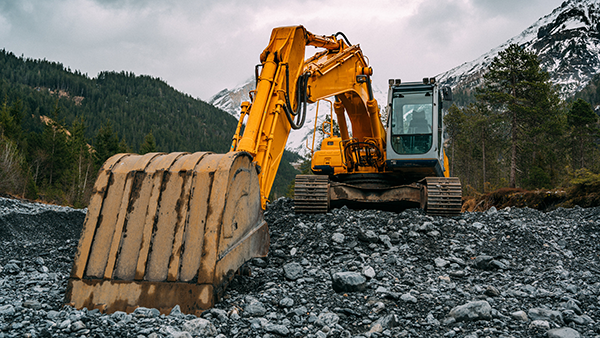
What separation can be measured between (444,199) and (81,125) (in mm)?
61109

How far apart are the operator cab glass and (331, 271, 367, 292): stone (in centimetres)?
477

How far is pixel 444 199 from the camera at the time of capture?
6938mm

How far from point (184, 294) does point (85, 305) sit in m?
0.81

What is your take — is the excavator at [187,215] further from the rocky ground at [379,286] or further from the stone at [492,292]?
the stone at [492,292]

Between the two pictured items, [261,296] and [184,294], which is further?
[261,296]

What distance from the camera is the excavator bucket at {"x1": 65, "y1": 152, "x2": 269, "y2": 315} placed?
3.00 meters

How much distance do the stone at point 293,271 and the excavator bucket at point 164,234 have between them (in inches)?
25.0

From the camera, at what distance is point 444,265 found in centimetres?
464

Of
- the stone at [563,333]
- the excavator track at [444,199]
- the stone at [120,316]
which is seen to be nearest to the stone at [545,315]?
the stone at [563,333]

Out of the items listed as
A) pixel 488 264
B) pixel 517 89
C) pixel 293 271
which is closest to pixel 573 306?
pixel 488 264

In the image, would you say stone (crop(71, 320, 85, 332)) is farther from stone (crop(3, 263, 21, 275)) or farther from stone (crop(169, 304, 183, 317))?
stone (crop(3, 263, 21, 275))

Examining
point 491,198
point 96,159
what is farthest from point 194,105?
point 491,198

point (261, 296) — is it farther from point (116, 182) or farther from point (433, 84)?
point (433, 84)

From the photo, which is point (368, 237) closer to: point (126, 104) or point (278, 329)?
point (278, 329)
